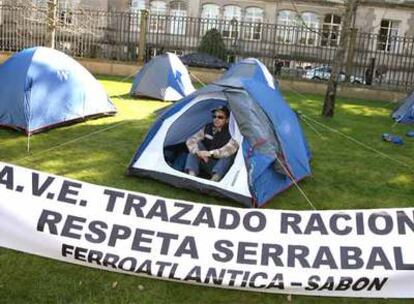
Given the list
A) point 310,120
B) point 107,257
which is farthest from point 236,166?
point 310,120

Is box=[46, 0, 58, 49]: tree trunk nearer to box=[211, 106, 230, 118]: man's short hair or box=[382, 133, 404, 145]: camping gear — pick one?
box=[382, 133, 404, 145]: camping gear

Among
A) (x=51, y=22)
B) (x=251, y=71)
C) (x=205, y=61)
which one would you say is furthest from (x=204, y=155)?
(x=205, y=61)

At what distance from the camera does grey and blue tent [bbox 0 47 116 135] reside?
9.42 metres

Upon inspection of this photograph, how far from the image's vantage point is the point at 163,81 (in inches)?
590

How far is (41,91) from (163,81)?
5766 millimetres

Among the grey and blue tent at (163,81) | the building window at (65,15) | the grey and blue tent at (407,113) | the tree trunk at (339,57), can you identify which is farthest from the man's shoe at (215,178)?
the building window at (65,15)

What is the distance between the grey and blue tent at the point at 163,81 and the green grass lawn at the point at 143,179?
1.91 feet

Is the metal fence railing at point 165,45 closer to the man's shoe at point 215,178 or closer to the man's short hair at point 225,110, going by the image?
the man's short hair at point 225,110

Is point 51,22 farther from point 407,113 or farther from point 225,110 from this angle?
point 225,110

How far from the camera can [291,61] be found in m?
23.2

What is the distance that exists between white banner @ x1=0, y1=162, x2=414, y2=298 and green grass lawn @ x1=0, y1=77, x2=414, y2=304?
37 centimetres

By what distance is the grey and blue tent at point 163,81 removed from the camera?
587 inches

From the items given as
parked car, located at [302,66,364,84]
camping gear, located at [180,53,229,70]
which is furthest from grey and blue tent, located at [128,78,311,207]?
camping gear, located at [180,53,229,70]

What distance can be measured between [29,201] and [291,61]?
19.7m
